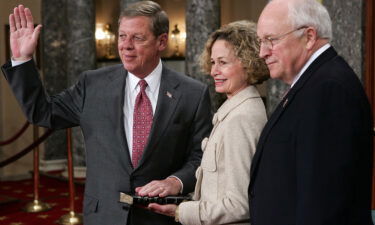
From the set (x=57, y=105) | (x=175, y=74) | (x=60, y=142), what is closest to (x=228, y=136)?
(x=175, y=74)

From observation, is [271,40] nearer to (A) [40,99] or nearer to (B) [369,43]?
(A) [40,99]

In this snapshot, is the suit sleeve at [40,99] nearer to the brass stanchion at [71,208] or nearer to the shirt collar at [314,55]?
the shirt collar at [314,55]

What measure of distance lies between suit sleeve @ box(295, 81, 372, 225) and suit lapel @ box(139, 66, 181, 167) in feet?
3.24

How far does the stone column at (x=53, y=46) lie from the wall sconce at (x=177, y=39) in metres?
5.61

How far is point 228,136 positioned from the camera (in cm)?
197

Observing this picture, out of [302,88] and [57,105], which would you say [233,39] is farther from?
[57,105]

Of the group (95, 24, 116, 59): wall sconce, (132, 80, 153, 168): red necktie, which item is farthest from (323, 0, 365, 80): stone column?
(95, 24, 116, 59): wall sconce

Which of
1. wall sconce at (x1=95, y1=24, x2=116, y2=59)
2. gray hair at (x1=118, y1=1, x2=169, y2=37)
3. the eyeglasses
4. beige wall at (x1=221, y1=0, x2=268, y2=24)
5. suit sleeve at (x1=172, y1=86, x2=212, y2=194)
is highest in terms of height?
beige wall at (x1=221, y1=0, x2=268, y2=24)

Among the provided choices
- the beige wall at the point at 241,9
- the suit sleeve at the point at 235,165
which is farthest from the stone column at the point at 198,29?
the beige wall at the point at 241,9

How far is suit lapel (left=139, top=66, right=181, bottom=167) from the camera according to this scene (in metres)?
2.41

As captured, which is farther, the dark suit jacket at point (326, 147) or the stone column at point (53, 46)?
the stone column at point (53, 46)

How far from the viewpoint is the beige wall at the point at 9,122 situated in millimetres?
8953

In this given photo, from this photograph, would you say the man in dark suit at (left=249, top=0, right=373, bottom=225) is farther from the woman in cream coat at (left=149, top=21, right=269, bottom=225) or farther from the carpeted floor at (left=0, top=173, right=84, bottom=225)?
the carpeted floor at (left=0, top=173, right=84, bottom=225)

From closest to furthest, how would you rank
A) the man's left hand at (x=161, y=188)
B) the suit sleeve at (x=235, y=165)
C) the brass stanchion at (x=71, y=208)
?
the suit sleeve at (x=235, y=165) → the man's left hand at (x=161, y=188) → the brass stanchion at (x=71, y=208)
